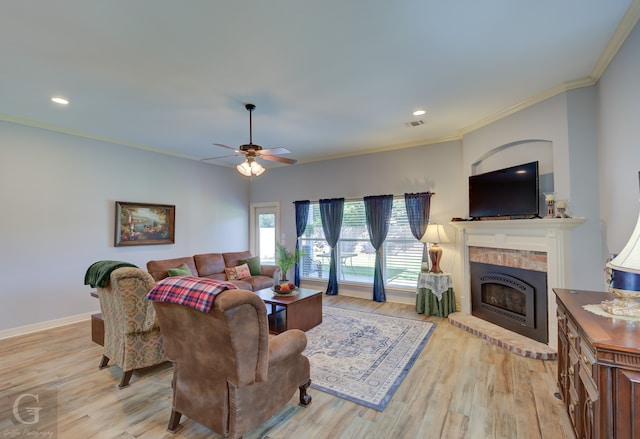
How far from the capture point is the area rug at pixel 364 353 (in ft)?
8.57

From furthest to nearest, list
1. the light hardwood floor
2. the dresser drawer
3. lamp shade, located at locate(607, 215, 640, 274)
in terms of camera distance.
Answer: the light hardwood floor
the dresser drawer
lamp shade, located at locate(607, 215, 640, 274)

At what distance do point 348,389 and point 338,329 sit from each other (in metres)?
1.47

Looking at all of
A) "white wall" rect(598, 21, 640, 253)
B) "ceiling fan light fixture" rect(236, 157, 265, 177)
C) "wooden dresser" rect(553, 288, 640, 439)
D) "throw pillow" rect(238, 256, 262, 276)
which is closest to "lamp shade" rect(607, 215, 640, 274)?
"wooden dresser" rect(553, 288, 640, 439)

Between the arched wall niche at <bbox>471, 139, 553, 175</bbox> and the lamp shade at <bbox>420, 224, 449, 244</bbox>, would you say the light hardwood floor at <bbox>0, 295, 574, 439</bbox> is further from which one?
the arched wall niche at <bbox>471, 139, 553, 175</bbox>

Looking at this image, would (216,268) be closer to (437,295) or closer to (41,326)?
(41,326)

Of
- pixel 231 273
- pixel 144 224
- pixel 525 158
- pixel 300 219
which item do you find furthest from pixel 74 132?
pixel 525 158

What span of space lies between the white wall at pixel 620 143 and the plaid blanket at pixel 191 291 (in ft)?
10.5

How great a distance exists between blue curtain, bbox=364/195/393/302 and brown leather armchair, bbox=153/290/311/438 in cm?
363

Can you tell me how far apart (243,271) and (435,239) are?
3.60 metres

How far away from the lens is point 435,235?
4781 mm

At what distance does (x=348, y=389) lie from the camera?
260cm

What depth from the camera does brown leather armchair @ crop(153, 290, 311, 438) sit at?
1.70 meters

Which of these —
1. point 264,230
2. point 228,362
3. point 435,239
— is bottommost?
point 228,362

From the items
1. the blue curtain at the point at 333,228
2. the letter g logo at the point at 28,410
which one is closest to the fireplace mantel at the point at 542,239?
the blue curtain at the point at 333,228
